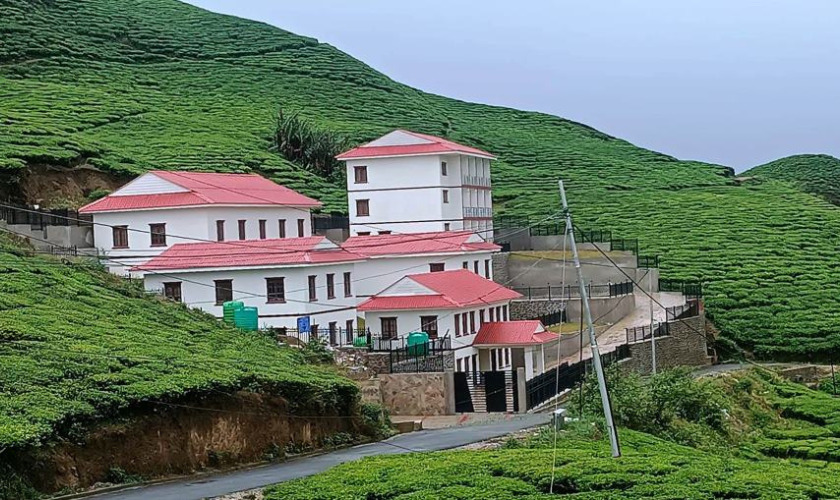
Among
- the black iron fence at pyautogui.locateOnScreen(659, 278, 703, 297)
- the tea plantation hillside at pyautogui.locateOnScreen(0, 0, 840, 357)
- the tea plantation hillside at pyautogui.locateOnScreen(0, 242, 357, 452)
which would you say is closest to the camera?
the tea plantation hillside at pyautogui.locateOnScreen(0, 242, 357, 452)

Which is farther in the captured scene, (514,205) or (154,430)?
(514,205)

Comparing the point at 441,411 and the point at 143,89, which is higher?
the point at 143,89

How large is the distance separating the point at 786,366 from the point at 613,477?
1379 inches

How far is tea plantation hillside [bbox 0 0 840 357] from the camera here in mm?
72000

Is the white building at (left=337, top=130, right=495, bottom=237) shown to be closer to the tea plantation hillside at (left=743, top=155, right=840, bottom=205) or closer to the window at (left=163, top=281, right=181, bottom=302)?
the window at (left=163, top=281, right=181, bottom=302)

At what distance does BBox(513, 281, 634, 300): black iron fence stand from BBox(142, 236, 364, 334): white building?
1487 centimetres

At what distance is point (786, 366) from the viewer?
60.1m

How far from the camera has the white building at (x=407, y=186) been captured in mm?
66062

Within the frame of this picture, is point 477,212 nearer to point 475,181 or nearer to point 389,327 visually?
point 475,181

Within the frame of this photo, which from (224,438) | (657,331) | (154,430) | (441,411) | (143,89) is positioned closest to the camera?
(154,430)

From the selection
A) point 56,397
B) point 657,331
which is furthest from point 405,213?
point 56,397

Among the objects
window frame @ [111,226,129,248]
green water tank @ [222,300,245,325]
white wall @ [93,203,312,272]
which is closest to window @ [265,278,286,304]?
green water tank @ [222,300,245,325]

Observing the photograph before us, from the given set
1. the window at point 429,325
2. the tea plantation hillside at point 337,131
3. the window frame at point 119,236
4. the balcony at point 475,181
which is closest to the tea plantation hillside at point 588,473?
the window at point 429,325

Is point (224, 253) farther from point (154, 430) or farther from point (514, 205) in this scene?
point (514, 205)
